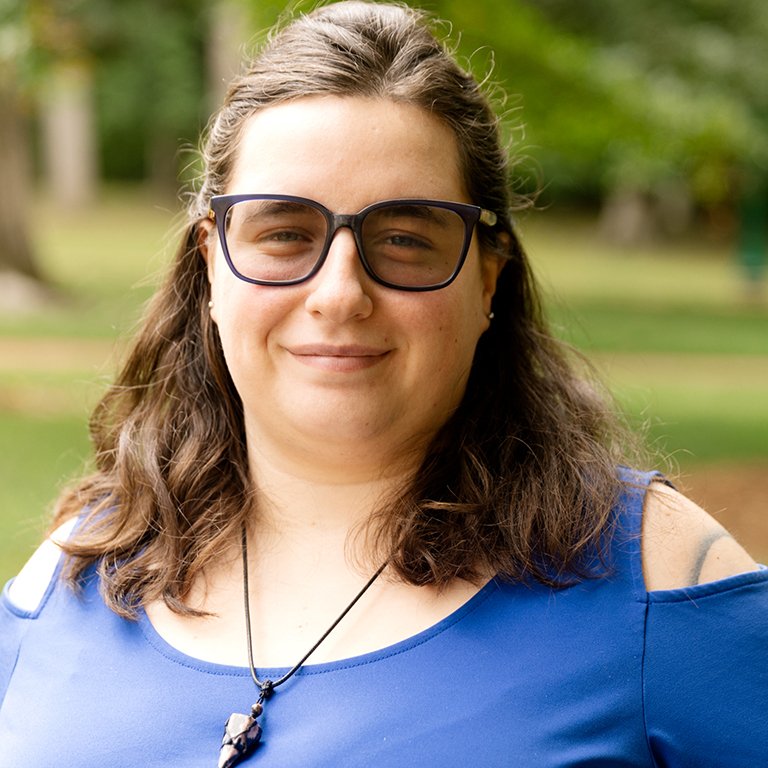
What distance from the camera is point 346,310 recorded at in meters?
1.81

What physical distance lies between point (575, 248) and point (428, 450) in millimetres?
29538

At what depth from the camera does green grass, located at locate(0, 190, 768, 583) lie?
236 inches

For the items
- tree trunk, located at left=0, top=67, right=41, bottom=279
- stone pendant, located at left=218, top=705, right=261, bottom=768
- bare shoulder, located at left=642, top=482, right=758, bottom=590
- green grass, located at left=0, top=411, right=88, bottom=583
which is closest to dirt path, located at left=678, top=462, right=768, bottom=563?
green grass, located at left=0, top=411, right=88, bottom=583

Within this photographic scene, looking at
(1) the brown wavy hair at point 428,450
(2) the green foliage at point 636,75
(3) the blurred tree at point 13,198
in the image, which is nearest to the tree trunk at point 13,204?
(3) the blurred tree at point 13,198

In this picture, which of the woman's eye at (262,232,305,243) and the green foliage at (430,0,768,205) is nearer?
the woman's eye at (262,232,305,243)

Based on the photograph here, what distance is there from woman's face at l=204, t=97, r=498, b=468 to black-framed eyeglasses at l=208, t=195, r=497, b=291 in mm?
15

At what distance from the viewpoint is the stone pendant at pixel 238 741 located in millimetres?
1727

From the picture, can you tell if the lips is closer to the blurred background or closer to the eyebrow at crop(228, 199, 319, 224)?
the eyebrow at crop(228, 199, 319, 224)

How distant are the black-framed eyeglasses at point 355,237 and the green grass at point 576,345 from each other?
0.58 m

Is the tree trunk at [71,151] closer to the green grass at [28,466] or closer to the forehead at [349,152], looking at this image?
the green grass at [28,466]

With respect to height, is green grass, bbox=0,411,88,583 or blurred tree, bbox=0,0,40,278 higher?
green grass, bbox=0,411,88,583

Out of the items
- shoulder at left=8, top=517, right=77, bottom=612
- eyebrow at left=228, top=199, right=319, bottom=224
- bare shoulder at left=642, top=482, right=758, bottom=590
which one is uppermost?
eyebrow at left=228, top=199, right=319, bottom=224

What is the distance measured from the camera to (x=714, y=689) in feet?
5.52

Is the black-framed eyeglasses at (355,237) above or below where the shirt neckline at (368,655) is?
above
